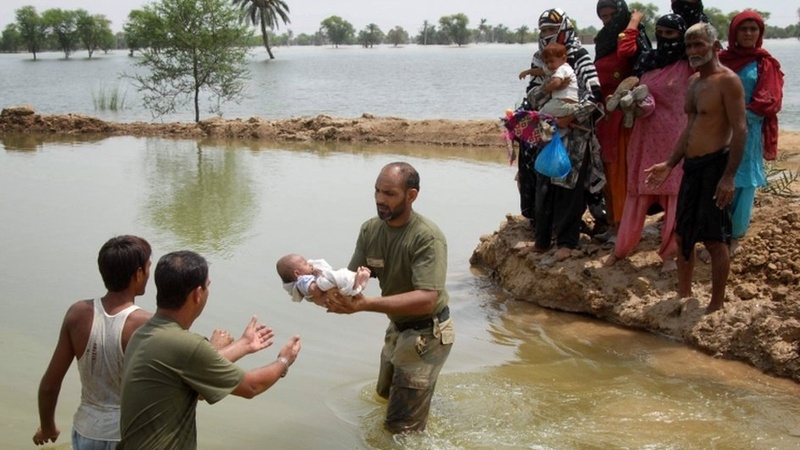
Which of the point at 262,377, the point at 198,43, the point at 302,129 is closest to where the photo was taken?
the point at 262,377

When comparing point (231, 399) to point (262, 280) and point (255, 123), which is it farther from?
point (255, 123)

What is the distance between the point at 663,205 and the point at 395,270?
3.28m

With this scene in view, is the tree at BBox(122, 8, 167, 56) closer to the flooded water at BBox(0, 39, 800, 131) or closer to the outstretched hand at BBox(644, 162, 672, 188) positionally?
the flooded water at BBox(0, 39, 800, 131)

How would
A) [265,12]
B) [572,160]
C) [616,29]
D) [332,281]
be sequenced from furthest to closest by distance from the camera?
[265,12] < [616,29] < [572,160] < [332,281]

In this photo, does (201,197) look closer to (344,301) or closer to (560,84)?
(560,84)

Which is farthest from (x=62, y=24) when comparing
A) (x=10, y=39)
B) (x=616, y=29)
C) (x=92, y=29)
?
(x=616, y=29)

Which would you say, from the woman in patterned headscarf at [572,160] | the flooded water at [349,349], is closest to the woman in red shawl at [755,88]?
the woman in patterned headscarf at [572,160]

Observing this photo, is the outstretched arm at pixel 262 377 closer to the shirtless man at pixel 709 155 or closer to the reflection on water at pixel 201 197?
the shirtless man at pixel 709 155

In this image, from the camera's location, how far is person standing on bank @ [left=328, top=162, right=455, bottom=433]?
4414 millimetres

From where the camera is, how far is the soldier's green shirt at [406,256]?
4.42 metres

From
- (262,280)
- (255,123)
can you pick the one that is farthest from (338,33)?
(262,280)

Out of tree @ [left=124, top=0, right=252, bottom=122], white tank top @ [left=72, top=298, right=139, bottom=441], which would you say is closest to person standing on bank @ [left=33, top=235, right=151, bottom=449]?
white tank top @ [left=72, top=298, right=139, bottom=441]

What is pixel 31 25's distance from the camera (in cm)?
9700

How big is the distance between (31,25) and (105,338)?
338ft
